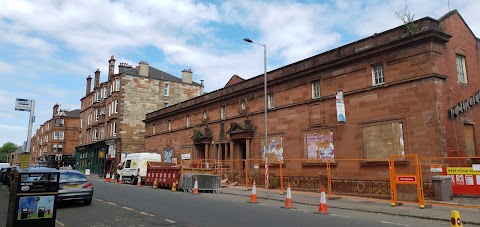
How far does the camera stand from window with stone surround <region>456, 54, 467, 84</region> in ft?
62.2

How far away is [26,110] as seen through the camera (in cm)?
1730

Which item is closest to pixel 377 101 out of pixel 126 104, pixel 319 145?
pixel 319 145

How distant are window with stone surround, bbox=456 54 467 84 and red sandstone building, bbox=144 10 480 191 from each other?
0.05 metres

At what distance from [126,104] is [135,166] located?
65.0ft

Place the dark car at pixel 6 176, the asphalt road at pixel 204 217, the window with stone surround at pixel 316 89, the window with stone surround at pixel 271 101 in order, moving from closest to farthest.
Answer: the asphalt road at pixel 204 217
the window with stone surround at pixel 316 89
the dark car at pixel 6 176
the window with stone surround at pixel 271 101

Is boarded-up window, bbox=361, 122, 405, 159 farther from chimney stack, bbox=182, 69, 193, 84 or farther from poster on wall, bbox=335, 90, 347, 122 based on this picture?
chimney stack, bbox=182, 69, 193, 84

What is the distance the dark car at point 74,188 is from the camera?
13.1 metres

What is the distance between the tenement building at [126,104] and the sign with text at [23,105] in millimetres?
30048

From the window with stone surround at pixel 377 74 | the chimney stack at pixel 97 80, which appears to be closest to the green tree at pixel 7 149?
the chimney stack at pixel 97 80

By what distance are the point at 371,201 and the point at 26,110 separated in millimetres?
16703

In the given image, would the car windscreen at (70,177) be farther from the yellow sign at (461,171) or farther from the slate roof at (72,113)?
the slate roof at (72,113)

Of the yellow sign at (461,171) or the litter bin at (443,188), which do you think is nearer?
the yellow sign at (461,171)

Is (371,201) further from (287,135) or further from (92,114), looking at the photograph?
(92,114)

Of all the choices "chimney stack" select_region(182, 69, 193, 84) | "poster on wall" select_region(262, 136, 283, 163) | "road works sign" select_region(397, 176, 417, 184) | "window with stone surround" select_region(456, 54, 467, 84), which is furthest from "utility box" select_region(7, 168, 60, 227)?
"chimney stack" select_region(182, 69, 193, 84)
